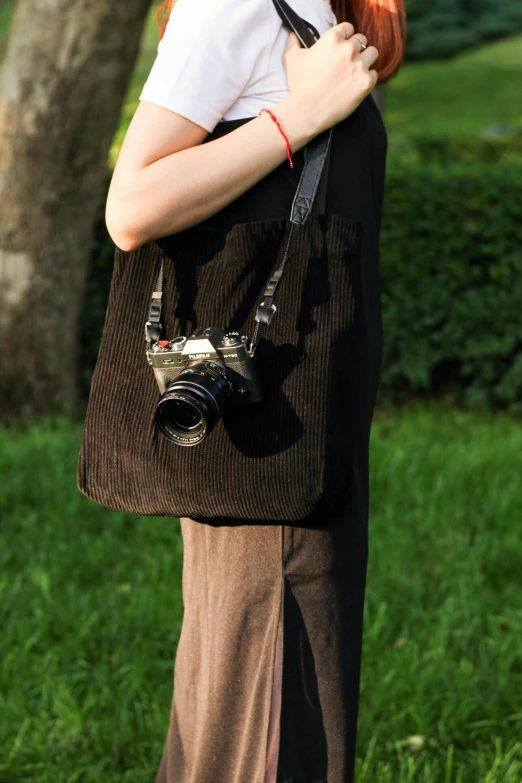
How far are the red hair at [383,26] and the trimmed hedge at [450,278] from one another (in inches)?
174

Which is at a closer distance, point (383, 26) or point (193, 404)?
point (193, 404)

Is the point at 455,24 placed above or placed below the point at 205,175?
below

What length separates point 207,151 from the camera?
1441 mm

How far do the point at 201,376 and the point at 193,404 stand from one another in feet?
0.19

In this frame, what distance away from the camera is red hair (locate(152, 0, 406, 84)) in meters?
1.68

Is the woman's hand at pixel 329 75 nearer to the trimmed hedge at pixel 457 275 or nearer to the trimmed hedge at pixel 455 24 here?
the trimmed hedge at pixel 457 275

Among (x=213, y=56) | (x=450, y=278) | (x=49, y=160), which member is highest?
(x=213, y=56)

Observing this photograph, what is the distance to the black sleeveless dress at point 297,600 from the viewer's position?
1.55 metres

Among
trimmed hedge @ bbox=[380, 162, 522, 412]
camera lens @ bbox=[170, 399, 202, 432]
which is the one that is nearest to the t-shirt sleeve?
camera lens @ bbox=[170, 399, 202, 432]

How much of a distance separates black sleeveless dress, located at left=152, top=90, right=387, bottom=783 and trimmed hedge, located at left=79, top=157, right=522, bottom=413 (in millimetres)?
4489

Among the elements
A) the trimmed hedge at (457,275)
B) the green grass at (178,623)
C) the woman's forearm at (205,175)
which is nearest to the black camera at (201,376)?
the woman's forearm at (205,175)

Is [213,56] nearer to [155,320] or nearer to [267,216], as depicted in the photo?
[267,216]

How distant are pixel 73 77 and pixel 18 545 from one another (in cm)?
250

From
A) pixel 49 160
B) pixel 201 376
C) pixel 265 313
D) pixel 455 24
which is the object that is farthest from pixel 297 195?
pixel 455 24
